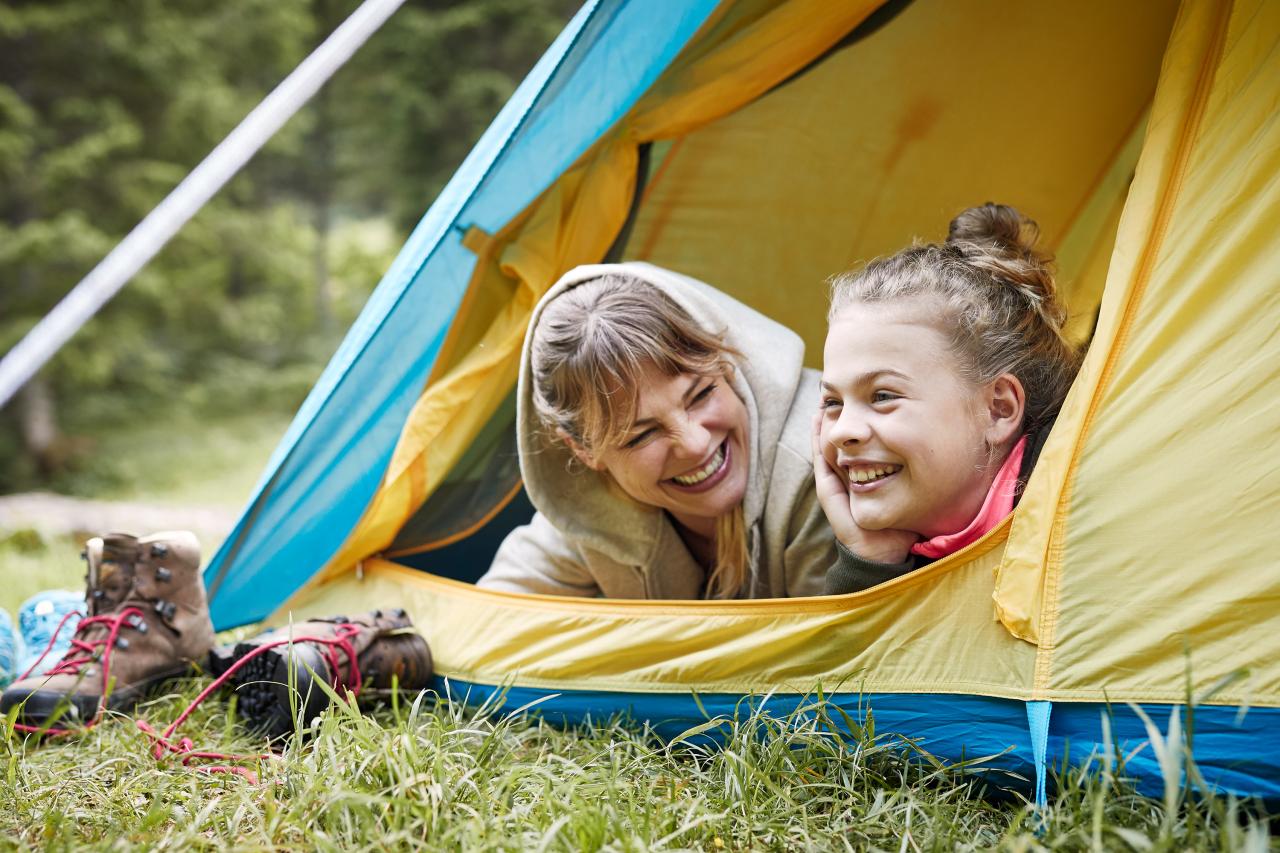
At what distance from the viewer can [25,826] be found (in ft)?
4.72

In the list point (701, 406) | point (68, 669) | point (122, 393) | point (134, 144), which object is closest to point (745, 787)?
point (701, 406)

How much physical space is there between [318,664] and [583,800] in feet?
2.26

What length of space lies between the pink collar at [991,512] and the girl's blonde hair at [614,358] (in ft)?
1.38

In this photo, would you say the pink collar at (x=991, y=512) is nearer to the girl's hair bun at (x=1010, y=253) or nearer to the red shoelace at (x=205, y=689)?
the girl's hair bun at (x=1010, y=253)

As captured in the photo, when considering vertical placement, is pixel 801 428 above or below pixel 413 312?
below

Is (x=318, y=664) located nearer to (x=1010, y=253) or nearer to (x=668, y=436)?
(x=668, y=436)

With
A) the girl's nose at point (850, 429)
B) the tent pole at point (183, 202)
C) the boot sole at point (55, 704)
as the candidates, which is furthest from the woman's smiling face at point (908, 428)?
the boot sole at point (55, 704)

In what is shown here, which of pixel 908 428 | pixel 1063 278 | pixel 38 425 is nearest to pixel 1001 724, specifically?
pixel 908 428

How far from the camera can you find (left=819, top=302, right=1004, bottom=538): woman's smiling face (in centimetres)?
159

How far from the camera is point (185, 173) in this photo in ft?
22.9

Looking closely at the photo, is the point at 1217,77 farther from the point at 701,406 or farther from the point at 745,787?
the point at 745,787

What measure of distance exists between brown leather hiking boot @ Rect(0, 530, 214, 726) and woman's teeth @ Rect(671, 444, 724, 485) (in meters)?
1.03

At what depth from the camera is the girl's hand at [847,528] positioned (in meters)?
1.64

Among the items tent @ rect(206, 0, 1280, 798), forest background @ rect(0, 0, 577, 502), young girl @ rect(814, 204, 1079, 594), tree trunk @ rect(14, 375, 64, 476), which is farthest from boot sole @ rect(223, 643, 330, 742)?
tree trunk @ rect(14, 375, 64, 476)
